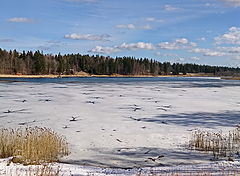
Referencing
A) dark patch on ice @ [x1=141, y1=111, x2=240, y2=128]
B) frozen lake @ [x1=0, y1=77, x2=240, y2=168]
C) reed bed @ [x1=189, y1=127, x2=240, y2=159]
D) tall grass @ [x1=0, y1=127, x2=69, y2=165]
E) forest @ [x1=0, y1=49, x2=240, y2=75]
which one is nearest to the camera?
tall grass @ [x1=0, y1=127, x2=69, y2=165]

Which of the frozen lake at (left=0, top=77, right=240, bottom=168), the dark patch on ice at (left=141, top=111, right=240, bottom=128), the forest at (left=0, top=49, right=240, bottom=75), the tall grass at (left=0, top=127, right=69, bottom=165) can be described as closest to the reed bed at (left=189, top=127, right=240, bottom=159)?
the frozen lake at (left=0, top=77, right=240, bottom=168)

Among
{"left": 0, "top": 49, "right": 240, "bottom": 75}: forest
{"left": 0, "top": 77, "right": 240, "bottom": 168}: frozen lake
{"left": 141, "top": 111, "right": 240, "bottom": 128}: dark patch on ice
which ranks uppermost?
{"left": 0, "top": 49, "right": 240, "bottom": 75}: forest

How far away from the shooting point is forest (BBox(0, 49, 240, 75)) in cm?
7338

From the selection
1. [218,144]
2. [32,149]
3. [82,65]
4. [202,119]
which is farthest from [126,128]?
[82,65]

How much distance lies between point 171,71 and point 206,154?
4667 inches

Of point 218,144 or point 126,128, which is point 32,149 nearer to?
point 126,128

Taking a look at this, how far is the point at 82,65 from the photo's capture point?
94.6 meters

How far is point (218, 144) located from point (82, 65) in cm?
8887

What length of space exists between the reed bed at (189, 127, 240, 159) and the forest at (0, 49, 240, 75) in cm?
6870

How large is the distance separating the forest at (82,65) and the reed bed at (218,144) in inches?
2705

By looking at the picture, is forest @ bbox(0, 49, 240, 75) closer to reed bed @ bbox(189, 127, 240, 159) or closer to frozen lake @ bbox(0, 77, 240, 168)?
frozen lake @ bbox(0, 77, 240, 168)

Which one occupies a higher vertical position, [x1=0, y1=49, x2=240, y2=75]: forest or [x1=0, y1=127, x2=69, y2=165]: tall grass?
[x1=0, y1=49, x2=240, y2=75]: forest

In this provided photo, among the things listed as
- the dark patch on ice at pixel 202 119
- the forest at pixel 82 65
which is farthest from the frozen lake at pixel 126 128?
the forest at pixel 82 65

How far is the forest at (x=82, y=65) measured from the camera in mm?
73375
